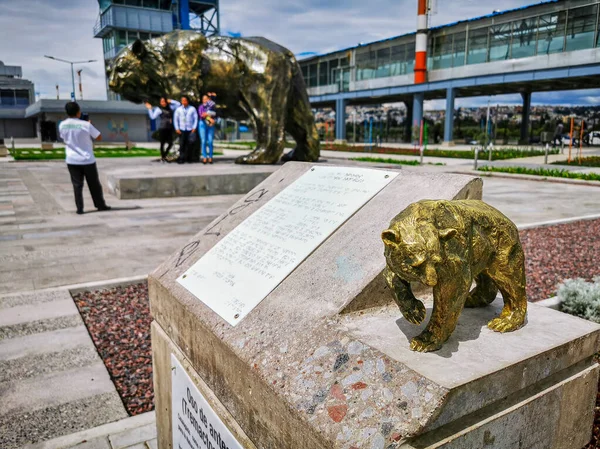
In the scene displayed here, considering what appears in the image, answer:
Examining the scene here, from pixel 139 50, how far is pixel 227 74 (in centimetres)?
209

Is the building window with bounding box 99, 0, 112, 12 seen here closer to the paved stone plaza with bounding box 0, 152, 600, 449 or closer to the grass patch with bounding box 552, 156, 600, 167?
the paved stone plaza with bounding box 0, 152, 600, 449

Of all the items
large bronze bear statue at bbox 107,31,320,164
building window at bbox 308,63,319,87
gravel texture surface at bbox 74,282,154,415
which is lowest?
gravel texture surface at bbox 74,282,154,415

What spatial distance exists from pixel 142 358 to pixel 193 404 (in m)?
1.49

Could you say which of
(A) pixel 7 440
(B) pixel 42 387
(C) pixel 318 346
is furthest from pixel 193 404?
(B) pixel 42 387

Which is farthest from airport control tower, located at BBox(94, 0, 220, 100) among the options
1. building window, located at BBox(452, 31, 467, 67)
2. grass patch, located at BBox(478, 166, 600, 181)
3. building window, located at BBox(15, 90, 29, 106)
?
grass patch, located at BBox(478, 166, 600, 181)

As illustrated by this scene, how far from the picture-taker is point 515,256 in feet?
5.82

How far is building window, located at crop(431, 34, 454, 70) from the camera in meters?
31.6

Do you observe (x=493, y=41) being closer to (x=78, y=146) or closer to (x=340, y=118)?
(x=340, y=118)

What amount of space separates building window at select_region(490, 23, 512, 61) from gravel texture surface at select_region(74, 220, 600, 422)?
987 inches

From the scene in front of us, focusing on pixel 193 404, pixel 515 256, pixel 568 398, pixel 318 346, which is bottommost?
pixel 193 404

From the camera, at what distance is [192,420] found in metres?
2.22

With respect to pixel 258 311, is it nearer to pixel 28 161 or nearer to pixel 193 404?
pixel 193 404

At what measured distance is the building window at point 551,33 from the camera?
2588 centimetres

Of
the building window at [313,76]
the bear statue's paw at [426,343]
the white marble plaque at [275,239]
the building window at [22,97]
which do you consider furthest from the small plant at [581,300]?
the building window at [22,97]
